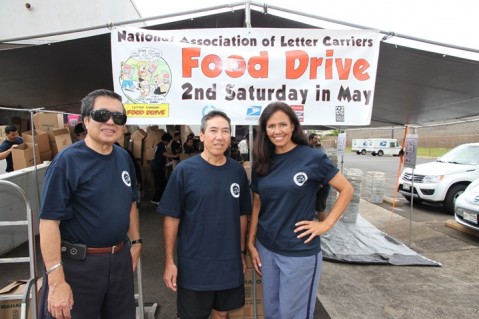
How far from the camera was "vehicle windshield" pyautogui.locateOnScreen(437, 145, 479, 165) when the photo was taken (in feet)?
24.6

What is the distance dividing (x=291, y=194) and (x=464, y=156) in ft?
26.6

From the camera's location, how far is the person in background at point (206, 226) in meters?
1.85

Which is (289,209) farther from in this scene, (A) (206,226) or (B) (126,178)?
(B) (126,178)

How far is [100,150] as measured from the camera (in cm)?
172

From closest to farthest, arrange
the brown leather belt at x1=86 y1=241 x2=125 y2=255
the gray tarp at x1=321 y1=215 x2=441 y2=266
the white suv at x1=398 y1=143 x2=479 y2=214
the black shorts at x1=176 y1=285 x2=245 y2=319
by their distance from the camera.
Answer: the brown leather belt at x1=86 y1=241 x2=125 y2=255 < the black shorts at x1=176 y1=285 x2=245 y2=319 < the gray tarp at x1=321 y1=215 x2=441 y2=266 < the white suv at x1=398 y1=143 x2=479 y2=214

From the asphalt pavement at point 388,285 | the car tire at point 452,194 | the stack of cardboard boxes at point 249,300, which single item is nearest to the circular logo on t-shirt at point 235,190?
the stack of cardboard boxes at point 249,300

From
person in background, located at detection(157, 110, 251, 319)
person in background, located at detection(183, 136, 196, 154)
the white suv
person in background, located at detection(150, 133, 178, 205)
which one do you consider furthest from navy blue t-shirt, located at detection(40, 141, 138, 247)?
the white suv

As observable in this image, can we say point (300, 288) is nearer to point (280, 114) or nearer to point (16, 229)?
point (280, 114)

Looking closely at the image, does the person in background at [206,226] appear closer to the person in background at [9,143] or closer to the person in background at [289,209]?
the person in background at [289,209]

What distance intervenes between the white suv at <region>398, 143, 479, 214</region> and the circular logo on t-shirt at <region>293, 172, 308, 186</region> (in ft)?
20.5

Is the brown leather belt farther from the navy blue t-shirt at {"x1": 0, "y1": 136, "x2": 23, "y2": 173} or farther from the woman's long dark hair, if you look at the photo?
the navy blue t-shirt at {"x1": 0, "y1": 136, "x2": 23, "y2": 173}

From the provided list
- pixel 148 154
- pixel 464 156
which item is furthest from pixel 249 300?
pixel 464 156

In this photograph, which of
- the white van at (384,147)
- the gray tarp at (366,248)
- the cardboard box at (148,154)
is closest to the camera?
the gray tarp at (366,248)

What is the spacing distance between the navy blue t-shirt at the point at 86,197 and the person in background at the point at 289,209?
2.86 feet
